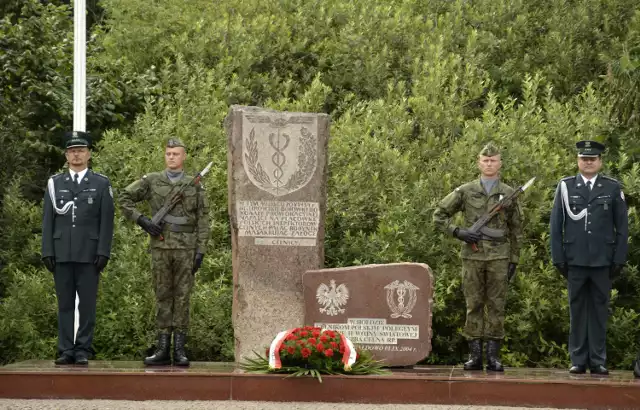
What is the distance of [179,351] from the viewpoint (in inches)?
432

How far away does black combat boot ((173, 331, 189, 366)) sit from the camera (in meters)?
10.9

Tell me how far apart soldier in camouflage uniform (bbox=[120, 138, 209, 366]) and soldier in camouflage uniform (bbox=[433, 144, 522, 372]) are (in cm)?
230

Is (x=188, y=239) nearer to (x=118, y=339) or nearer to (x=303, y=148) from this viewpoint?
(x=303, y=148)

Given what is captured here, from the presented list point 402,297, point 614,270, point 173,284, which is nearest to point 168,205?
point 173,284

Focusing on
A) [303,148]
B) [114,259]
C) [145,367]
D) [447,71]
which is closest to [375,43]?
[447,71]

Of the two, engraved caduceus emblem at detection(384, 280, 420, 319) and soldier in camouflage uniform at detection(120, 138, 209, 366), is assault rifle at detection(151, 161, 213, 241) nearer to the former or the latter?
soldier in camouflage uniform at detection(120, 138, 209, 366)

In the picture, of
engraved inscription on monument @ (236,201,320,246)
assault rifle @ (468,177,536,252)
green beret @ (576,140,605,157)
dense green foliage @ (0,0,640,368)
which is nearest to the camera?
green beret @ (576,140,605,157)

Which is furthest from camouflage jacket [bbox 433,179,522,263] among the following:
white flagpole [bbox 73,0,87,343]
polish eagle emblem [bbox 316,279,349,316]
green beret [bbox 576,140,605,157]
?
white flagpole [bbox 73,0,87,343]

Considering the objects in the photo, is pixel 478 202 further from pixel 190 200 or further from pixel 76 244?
pixel 76 244

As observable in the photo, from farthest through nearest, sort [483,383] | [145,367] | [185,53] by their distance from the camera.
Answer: [185,53] < [145,367] < [483,383]

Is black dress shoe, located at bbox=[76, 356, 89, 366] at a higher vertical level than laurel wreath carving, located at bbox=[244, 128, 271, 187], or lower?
lower

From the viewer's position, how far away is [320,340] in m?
10.2

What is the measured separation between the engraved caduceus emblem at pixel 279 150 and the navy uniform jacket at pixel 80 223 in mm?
1414

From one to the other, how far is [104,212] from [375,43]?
8700 mm
